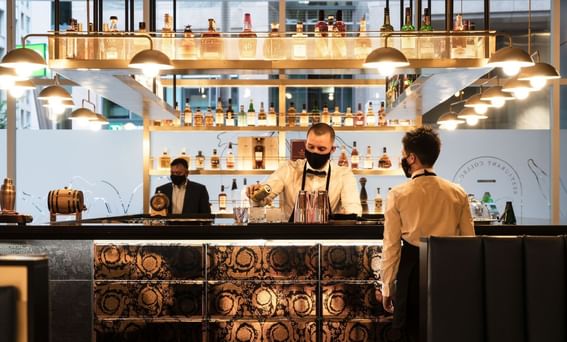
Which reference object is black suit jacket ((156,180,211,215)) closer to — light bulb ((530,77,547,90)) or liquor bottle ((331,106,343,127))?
liquor bottle ((331,106,343,127))

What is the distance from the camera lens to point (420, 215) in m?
3.61

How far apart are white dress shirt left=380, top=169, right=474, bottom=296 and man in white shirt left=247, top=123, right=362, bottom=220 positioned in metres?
1.25

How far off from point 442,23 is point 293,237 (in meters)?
4.89

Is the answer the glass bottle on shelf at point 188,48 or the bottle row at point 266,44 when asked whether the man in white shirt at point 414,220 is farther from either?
the glass bottle on shelf at point 188,48

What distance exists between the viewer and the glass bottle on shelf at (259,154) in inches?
300

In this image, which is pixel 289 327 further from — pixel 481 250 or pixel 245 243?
pixel 481 250

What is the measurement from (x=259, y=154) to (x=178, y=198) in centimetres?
91

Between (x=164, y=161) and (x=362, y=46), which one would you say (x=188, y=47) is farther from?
(x=164, y=161)

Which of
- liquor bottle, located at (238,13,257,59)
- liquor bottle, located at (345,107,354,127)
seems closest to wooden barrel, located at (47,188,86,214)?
liquor bottle, located at (238,13,257,59)

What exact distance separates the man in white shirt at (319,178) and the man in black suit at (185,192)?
1997 millimetres

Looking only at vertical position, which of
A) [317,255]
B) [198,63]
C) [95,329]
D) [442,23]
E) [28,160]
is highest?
[442,23]

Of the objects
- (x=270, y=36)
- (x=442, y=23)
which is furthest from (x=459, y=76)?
(x=442, y=23)

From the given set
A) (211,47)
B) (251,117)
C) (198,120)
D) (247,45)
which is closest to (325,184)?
(247,45)

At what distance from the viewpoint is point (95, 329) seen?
4.37 metres
